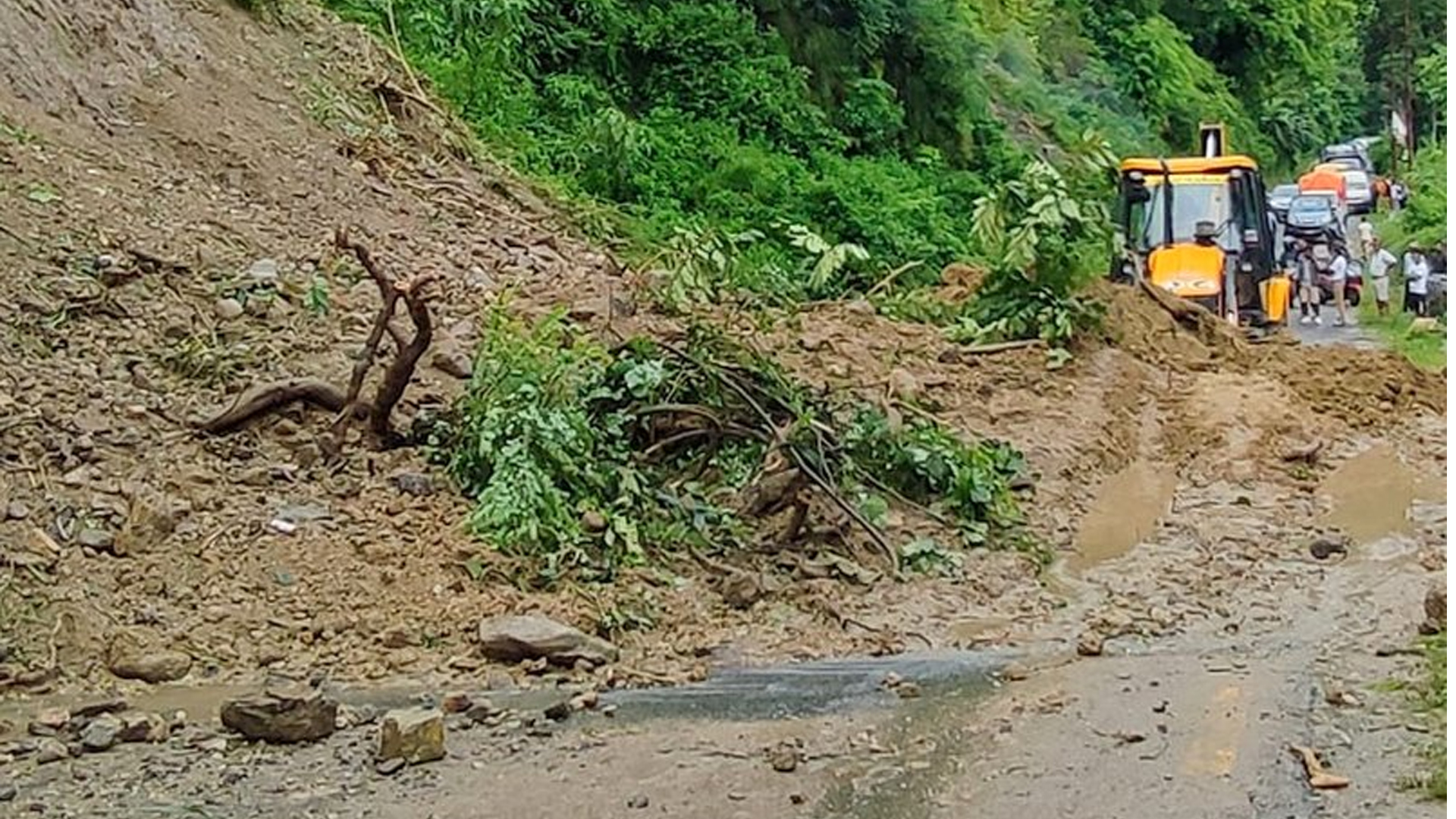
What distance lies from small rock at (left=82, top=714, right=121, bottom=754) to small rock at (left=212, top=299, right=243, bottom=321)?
421cm

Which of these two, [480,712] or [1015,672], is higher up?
[480,712]

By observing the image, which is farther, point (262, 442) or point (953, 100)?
point (953, 100)

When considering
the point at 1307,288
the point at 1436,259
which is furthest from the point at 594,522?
the point at 1307,288

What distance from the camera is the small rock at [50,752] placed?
5699 millimetres

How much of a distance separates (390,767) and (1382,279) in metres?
21.3

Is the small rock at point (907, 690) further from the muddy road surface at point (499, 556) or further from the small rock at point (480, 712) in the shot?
the small rock at point (480, 712)

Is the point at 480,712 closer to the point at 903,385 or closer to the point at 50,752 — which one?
the point at 50,752

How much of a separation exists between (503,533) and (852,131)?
14007mm

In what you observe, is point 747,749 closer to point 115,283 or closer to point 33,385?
point 33,385

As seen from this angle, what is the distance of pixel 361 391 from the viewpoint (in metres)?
9.03

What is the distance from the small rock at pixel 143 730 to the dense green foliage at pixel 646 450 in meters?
1.98

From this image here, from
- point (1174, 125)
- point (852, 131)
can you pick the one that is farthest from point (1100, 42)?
point (852, 131)

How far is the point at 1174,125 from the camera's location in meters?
35.5

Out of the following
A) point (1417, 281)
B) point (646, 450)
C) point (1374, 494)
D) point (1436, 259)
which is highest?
point (646, 450)
